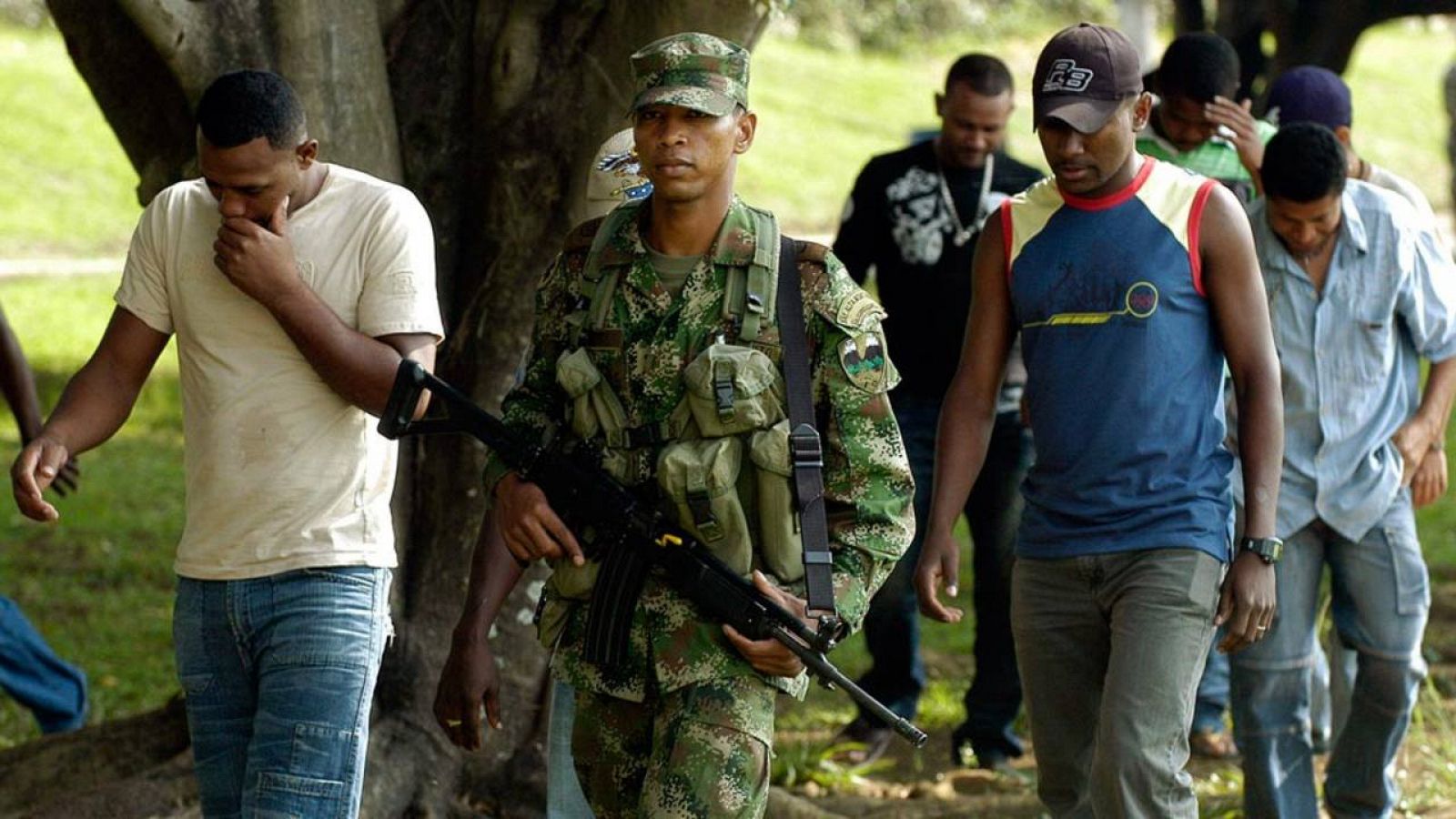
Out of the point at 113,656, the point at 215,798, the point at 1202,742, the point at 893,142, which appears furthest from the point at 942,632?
the point at 893,142

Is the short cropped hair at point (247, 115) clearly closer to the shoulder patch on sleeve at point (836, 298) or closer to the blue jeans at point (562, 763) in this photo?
the shoulder patch on sleeve at point (836, 298)

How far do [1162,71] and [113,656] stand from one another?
15.5 feet

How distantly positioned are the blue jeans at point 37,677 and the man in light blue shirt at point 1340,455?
3.58 m

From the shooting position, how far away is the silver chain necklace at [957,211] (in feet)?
21.2

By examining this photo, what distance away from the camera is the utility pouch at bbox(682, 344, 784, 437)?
11.8 ft

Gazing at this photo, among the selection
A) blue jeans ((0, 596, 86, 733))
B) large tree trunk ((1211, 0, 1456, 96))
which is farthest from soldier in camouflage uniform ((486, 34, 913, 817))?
large tree trunk ((1211, 0, 1456, 96))

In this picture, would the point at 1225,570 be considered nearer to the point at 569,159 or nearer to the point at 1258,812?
the point at 1258,812

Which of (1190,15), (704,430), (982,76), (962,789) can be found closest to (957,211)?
(982,76)

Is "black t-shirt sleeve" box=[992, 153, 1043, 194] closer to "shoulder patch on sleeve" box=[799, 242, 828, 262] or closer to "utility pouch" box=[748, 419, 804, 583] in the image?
"shoulder patch on sleeve" box=[799, 242, 828, 262]

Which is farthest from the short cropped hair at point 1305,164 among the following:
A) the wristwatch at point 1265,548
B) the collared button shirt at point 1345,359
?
the wristwatch at point 1265,548

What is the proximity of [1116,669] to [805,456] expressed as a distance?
103 cm

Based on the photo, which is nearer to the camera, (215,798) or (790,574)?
(790,574)

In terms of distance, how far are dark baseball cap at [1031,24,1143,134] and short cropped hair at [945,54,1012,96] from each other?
205cm

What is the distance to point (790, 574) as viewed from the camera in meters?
3.68
